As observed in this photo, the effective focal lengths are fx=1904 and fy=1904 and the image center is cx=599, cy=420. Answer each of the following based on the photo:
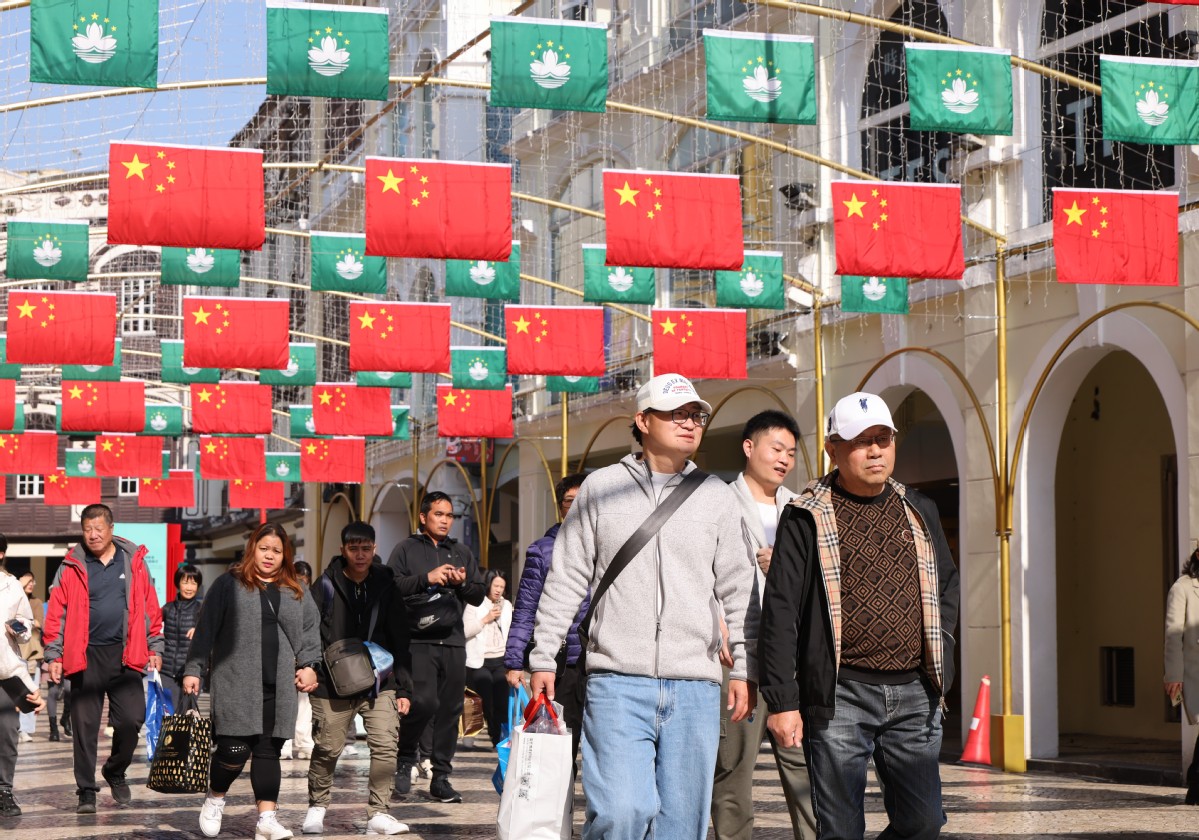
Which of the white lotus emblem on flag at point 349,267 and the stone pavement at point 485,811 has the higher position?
the white lotus emblem on flag at point 349,267

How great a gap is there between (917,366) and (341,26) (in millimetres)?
9000

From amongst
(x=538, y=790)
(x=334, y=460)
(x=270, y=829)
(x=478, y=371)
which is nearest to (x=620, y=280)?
(x=478, y=371)

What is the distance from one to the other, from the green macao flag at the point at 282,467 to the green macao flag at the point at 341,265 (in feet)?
44.0

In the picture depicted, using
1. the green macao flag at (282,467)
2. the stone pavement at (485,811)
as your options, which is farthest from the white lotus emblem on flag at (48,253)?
the green macao flag at (282,467)

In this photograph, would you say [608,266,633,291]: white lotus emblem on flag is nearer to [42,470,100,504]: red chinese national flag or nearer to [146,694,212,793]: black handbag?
[146,694,212,793]: black handbag

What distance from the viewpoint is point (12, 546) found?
69.3 m

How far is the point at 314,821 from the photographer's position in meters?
11.0

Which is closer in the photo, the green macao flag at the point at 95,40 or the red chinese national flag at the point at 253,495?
the green macao flag at the point at 95,40

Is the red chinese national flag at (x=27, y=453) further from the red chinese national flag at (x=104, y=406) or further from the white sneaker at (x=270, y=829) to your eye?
the white sneaker at (x=270, y=829)

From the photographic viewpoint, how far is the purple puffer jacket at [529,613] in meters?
8.92

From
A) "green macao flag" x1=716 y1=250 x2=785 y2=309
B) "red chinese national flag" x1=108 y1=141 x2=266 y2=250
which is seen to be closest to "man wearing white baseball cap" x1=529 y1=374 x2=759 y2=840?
"red chinese national flag" x1=108 y1=141 x2=266 y2=250

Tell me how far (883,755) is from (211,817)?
5798mm

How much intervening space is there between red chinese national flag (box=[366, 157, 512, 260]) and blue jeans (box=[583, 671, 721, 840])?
10.3 metres

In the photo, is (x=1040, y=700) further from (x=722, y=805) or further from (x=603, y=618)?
(x=603, y=618)
